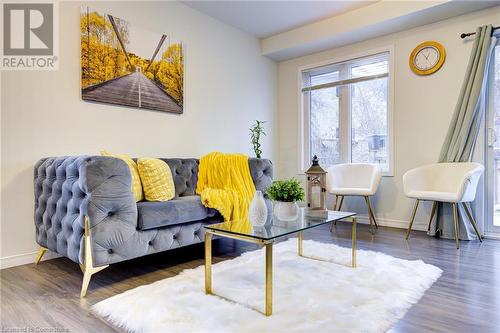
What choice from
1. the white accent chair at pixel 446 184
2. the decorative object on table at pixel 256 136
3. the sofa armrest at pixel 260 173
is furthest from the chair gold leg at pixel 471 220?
the decorative object on table at pixel 256 136

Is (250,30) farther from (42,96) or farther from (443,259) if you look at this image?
(443,259)

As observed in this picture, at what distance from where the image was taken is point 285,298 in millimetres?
1745

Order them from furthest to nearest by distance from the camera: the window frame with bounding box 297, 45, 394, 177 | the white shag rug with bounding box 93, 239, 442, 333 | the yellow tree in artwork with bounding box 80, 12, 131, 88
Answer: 1. the window frame with bounding box 297, 45, 394, 177
2. the yellow tree in artwork with bounding box 80, 12, 131, 88
3. the white shag rug with bounding box 93, 239, 442, 333

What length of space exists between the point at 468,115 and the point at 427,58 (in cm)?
87

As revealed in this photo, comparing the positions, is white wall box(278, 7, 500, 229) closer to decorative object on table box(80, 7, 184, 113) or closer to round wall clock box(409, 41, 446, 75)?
round wall clock box(409, 41, 446, 75)

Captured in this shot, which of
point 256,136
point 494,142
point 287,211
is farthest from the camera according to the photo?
point 256,136

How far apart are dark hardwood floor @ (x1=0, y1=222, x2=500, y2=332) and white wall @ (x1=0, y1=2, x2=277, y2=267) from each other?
623 mm

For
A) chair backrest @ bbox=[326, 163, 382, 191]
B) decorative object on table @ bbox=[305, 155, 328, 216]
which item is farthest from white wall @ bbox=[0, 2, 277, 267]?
decorative object on table @ bbox=[305, 155, 328, 216]

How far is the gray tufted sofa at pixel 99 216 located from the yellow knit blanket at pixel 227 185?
0.17 m

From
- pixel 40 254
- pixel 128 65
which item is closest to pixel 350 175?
pixel 128 65

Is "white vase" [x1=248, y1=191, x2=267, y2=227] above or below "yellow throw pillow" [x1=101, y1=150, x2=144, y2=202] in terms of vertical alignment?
below

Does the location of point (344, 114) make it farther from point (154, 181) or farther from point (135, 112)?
point (154, 181)

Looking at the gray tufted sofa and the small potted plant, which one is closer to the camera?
the gray tufted sofa

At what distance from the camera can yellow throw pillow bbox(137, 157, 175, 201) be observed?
2.56 metres
